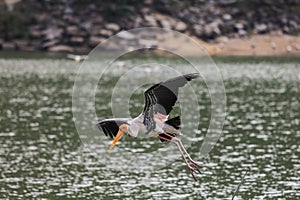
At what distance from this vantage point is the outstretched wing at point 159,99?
18.8 m

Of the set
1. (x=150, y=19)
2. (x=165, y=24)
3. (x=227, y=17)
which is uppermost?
(x=227, y=17)

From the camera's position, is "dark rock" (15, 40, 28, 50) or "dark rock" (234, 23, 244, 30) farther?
"dark rock" (234, 23, 244, 30)

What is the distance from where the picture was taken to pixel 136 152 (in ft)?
128

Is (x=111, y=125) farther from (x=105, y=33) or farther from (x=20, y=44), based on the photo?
(x=20, y=44)

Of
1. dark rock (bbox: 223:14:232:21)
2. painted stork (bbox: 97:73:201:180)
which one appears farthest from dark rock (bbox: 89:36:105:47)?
painted stork (bbox: 97:73:201:180)

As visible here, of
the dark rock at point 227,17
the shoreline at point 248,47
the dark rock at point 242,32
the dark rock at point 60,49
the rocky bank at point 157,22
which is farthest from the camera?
the dark rock at point 227,17

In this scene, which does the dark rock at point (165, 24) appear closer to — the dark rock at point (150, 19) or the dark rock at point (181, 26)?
the dark rock at point (150, 19)

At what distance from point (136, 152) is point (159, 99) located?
1989 cm

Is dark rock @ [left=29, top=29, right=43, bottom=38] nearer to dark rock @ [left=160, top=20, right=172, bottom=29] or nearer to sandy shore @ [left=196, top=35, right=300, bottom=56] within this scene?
dark rock @ [left=160, top=20, right=172, bottom=29]

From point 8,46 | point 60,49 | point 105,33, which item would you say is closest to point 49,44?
point 60,49

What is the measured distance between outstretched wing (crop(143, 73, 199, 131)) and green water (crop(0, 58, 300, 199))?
34.1ft

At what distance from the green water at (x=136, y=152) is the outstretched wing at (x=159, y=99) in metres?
10.4

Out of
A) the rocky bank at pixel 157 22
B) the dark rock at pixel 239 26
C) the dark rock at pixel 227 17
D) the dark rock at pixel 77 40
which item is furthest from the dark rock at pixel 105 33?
the dark rock at pixel 239 26

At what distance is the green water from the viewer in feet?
101
